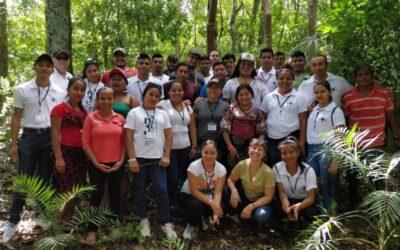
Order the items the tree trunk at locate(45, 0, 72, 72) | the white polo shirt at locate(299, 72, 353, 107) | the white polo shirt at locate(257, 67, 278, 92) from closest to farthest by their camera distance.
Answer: the white polo shirt at locate(299, 72, 353, 107) → the tree trunk at locate(45, 0, 72, 72) → the white polo shirt at locate(257, 67, 278, 92)

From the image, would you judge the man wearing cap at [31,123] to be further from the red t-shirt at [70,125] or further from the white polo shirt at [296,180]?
the white polo shirt at [296,180]

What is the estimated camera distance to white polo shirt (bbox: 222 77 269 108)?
5.71m

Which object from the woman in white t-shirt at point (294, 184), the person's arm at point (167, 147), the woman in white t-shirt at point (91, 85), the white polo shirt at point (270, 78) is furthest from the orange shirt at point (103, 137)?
the white polo shirt at point (270, 78)

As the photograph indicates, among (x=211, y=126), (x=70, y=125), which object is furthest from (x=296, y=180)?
(x=70, y=125)

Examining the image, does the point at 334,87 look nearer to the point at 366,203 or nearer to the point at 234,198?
the point at 366,203

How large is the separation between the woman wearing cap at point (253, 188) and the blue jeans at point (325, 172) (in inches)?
27.5

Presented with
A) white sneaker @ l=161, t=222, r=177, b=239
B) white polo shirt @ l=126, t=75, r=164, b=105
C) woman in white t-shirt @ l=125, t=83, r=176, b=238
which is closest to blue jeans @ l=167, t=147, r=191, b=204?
woman in white t-shirt @ l=125, t=83, r=176, b=238

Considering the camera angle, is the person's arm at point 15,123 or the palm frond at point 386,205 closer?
the palm frond at point 386,205

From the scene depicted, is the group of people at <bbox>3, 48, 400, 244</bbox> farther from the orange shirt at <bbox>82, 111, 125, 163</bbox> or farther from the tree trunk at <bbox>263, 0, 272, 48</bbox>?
the tree trunk at <bbox>263, 0, 272, 48</bbox>

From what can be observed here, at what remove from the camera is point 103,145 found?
→ 175 inches

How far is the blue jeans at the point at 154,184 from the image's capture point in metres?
4.72

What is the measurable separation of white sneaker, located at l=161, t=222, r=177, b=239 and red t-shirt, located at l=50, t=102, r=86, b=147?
1.53 meters

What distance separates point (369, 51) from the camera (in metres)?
5.63

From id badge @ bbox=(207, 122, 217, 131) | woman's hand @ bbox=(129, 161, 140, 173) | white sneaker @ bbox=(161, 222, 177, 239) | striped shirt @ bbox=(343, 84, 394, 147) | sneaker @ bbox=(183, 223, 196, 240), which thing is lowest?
sneaker @ bbox=(183, 223, 196, 240)
